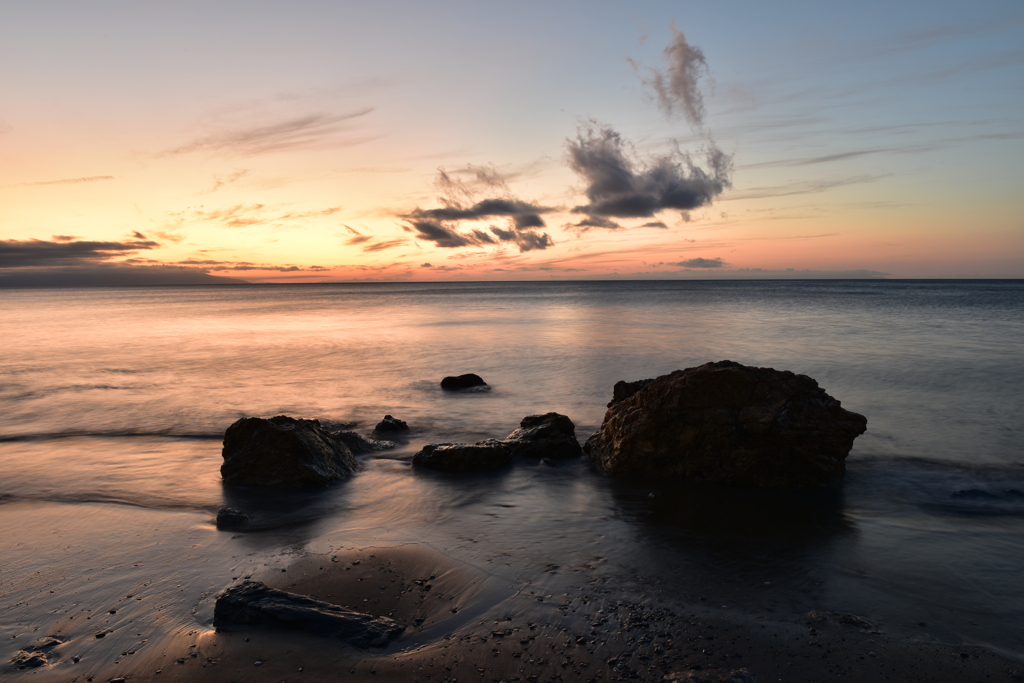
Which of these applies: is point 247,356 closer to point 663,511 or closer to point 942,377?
point 663,511

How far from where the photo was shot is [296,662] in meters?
3.99

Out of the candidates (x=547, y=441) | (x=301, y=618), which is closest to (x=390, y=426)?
(x=547, y=441)

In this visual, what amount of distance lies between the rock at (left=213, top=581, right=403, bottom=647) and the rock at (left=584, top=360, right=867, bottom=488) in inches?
189

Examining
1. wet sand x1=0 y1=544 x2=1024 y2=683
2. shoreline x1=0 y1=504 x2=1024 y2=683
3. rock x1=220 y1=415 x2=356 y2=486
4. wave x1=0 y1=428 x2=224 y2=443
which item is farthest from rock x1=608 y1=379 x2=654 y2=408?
wave x1=0 y1=428 x2=224 y2=443

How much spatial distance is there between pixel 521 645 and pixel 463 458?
452 centimetres

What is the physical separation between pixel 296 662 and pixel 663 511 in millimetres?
4512

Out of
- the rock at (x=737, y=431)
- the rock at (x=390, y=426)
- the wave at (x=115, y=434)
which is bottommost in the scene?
the wave at (x=115, y=434)

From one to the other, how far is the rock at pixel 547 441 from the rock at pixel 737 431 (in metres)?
0.81

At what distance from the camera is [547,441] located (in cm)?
938

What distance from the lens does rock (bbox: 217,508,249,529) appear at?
6488mm

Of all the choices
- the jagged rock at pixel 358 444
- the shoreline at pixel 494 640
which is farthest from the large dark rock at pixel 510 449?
the shoreline at pixel 494 640

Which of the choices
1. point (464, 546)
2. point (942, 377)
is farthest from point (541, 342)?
point (464, 546)

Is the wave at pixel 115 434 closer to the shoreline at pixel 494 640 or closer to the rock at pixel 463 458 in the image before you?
the rock at pixel 463 458

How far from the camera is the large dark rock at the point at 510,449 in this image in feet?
28.4
